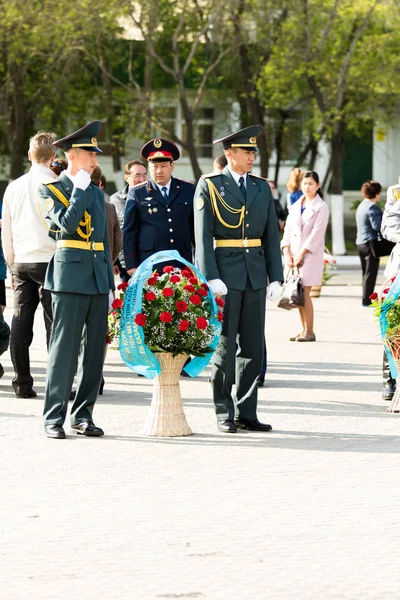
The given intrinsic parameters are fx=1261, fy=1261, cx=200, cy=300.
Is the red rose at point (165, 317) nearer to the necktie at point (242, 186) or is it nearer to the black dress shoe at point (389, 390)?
the necktie at point (242, 186)

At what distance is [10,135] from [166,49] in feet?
17.8

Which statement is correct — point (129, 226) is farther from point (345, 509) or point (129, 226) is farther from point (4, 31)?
point (4, 31)

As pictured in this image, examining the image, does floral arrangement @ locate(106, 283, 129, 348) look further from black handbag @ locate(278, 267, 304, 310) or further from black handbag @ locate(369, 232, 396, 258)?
black handbag @ locate(369, 232, 396, 258)

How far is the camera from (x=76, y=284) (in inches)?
324

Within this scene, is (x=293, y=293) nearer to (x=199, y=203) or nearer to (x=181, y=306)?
(x=199, y=203)

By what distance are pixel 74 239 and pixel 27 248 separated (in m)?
1.80

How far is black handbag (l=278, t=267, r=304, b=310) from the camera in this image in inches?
535

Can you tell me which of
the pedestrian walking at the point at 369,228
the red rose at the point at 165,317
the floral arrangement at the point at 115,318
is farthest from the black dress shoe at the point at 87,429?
the pedestrian walking at the point at 369,228

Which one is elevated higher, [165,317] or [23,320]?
[165,317]

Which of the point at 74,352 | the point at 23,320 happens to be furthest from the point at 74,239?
the point at 23,320

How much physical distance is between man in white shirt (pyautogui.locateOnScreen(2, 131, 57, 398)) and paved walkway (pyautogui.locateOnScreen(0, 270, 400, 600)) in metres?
0.41

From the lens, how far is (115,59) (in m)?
36.8

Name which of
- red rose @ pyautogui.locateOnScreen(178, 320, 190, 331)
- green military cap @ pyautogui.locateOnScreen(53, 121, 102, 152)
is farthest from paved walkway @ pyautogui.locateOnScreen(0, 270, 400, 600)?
green military cap @ pyautogui.locateOnScreen(53, 121, 102, 152)

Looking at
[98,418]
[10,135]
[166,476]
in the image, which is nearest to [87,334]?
[98,418]
